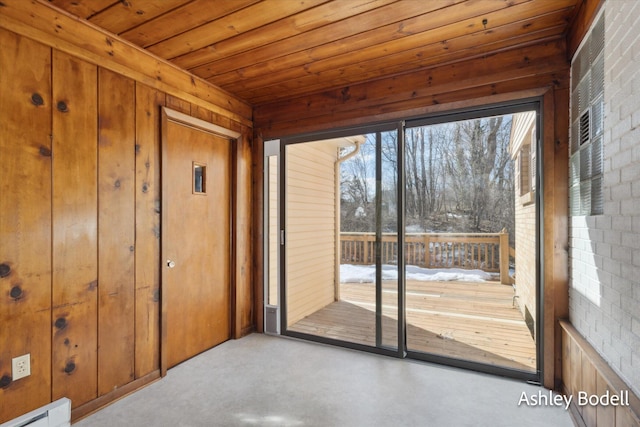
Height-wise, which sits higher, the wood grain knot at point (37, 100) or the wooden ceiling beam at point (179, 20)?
the wooden ceiling beam at point (179, 20)

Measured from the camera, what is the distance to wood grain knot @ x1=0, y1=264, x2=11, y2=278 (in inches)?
71.7

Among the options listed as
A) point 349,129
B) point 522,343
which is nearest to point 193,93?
point 349,129

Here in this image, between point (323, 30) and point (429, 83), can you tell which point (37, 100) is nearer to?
point (323, 30)

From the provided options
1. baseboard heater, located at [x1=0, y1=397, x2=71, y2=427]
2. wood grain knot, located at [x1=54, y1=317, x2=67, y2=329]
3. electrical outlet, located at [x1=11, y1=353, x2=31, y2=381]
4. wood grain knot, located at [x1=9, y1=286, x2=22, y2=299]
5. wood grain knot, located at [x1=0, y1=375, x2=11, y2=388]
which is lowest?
baseboard heater, located at [x1=0, y1=397, x2=71, y2=427]

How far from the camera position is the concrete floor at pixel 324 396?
2113 mm

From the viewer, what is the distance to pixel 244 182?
3.68m

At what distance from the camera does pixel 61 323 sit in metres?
2.08

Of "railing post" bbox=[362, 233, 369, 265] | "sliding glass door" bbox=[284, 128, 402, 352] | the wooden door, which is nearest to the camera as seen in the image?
the wooden door

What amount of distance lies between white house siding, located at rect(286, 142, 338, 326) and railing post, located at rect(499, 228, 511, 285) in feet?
5.21

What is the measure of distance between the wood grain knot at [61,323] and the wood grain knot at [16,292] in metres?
0.27

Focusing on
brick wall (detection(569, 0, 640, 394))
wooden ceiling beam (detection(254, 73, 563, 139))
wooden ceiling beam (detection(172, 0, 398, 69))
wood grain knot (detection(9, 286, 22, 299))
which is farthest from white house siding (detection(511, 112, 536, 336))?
wood grain knot (detection(9, 286, 22, 299))

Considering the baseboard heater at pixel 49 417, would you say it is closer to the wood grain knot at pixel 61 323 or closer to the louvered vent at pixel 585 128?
the wood grain knot at pixel 61 323

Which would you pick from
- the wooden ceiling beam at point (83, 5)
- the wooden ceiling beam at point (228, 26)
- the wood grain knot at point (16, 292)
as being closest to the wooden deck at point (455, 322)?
the wooden ceiling beam at point (228, 26)

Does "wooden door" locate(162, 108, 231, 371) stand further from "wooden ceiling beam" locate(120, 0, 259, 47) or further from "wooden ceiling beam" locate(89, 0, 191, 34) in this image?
"wooden ceiling beam" locate(89, 0, 191, 34)
